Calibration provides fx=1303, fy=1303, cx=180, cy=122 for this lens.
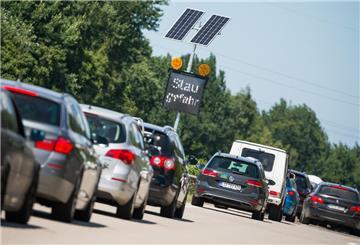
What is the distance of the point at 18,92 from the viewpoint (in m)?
15.0

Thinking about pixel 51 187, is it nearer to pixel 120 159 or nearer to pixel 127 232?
pixel 127 232

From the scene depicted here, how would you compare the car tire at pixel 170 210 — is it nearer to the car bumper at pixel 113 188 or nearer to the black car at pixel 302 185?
the car bumper at pixel 113 188

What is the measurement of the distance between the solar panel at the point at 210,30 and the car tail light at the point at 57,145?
35.8 metres

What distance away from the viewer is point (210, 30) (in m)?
51.6

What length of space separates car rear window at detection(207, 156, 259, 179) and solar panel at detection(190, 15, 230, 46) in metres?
17.4

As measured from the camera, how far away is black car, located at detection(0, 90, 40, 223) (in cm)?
1245

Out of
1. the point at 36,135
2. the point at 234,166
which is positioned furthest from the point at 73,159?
the point at 234,166

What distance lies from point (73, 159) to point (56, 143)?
1.74 feet

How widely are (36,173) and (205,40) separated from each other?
3712 cm

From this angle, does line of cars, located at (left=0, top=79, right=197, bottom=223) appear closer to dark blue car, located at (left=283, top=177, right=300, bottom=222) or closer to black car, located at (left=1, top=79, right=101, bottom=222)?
black car, located at (left=1, top=79, right=101, bottom=222)

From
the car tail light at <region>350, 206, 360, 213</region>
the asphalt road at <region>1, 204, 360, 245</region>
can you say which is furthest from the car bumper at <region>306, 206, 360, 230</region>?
the asphalt road at <region>1, 204, 360, 245</region>

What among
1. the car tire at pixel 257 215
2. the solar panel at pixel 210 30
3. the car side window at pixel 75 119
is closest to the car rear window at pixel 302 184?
the solar panel at pixel 210 30

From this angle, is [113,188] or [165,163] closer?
[113,188]

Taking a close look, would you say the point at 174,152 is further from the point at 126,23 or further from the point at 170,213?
the point at 126,23
